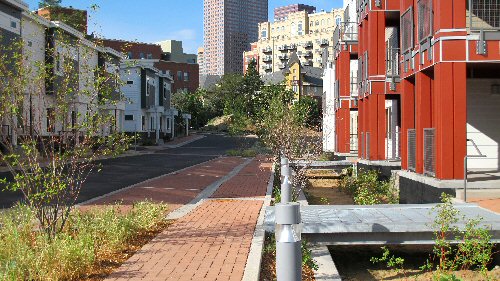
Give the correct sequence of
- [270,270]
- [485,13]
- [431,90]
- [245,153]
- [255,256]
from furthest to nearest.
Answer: [245,153] → [485,13] → [431,90] → [255,256] → [270,270]

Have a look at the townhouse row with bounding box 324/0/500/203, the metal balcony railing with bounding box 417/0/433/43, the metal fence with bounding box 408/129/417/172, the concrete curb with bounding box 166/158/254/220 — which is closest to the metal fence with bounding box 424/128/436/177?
the townhouse row with bounding box 324/0/500/203

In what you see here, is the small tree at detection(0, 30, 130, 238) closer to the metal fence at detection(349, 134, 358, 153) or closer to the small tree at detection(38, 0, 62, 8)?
the metal fence at detection(349, 134, 358, 153)

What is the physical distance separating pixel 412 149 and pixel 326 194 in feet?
13.0

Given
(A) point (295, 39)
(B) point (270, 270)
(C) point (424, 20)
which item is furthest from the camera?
(A) point (295, 39)

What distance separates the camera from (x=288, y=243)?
3.47 m

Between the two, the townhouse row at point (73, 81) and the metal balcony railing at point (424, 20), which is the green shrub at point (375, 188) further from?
the townhouse row at point (73, 81)

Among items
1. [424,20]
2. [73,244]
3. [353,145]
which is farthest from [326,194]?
[353,145]

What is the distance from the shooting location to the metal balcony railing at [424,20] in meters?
13.8

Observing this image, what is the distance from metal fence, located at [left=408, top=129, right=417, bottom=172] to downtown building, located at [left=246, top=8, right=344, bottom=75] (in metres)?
120

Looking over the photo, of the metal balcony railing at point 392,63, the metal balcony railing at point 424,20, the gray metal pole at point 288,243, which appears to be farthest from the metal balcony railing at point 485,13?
the gray metal pole at point 288,243

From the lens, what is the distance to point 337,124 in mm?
34438

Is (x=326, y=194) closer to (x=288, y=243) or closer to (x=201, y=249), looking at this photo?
(x=201, y=249)

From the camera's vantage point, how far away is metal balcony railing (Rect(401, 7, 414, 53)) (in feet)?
53.5

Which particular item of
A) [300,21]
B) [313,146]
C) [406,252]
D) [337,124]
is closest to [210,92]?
[300,21]
